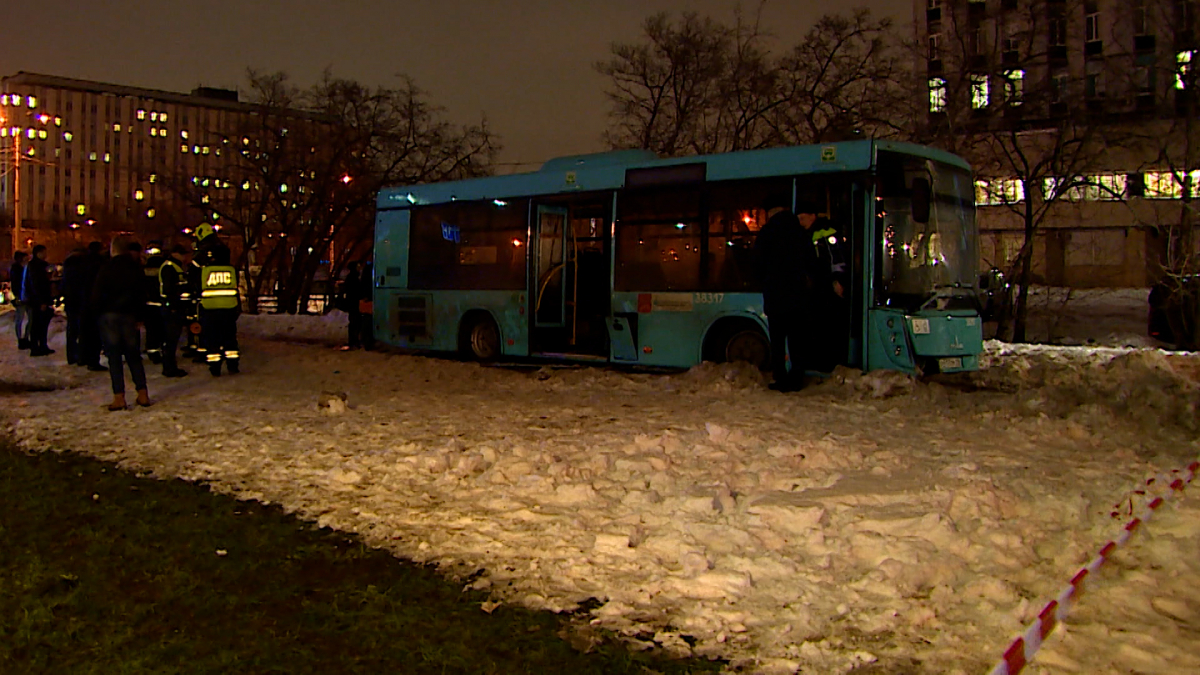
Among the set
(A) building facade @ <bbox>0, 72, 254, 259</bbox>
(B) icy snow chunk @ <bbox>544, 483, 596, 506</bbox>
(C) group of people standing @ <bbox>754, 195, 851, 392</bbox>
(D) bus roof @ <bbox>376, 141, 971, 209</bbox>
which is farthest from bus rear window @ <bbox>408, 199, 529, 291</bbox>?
(A) building facade @ <bbox>0, 72, 254, 259</bbox>

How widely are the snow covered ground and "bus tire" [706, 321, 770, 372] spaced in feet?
3.59

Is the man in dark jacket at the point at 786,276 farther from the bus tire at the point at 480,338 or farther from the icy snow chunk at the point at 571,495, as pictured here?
the bus tire at the point at 480,338

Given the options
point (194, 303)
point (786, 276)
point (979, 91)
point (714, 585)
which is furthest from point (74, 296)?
point (979, 91)

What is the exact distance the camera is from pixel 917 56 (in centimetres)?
2508

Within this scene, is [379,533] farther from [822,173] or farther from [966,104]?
[966,104]

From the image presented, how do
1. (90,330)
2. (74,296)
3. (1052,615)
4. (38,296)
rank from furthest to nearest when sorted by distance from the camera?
1. (38,296)
2. (74,296)
3. (90,330)
4. (1052,615)

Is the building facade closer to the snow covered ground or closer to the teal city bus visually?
the teal city bus

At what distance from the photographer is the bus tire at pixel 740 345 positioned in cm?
1245

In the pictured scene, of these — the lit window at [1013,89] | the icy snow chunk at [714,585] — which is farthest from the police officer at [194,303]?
the lit window at [1013,89]

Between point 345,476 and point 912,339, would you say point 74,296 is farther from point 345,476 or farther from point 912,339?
point 912,339

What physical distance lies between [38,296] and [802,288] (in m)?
13.0

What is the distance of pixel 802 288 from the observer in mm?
10086

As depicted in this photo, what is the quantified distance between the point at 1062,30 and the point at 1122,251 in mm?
24231

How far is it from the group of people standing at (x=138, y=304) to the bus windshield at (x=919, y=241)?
8321mm
